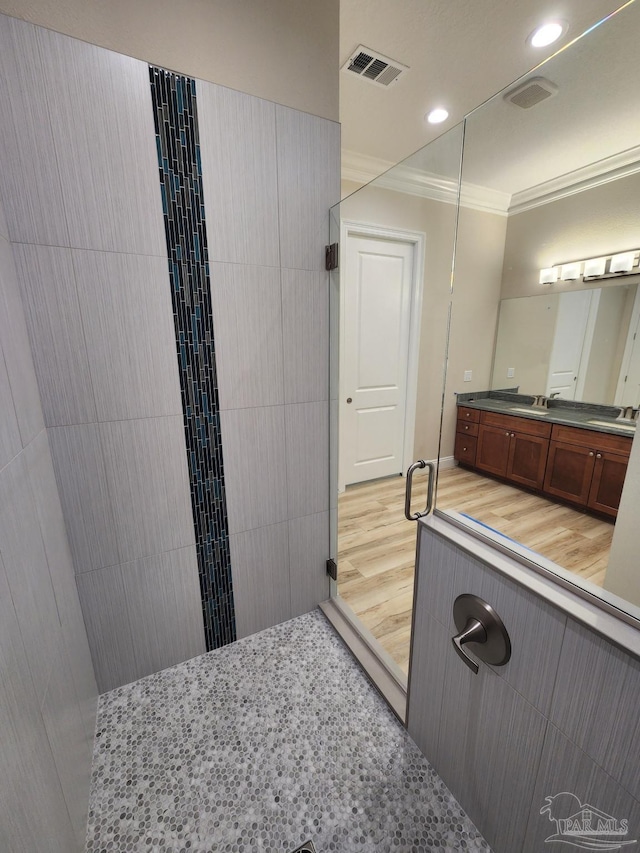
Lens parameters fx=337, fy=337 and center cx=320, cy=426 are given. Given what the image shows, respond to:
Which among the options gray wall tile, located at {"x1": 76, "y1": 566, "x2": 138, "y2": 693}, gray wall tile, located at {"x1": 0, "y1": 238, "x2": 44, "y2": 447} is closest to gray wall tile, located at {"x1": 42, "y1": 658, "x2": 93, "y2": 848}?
gray wall tile, located at {"x1": 76, "y1": 566, "x2": 138, "y2": 693}

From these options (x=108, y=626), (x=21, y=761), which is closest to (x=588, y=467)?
(x=21, y=761)

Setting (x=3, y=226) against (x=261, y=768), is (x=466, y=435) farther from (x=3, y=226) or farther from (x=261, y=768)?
(x=3, y=226)

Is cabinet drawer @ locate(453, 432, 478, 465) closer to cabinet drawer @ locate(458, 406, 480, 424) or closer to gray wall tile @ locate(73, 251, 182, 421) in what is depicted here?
cabinet drawer @ locate(458, 406, 480, 424)

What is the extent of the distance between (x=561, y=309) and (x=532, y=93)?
1225 mm

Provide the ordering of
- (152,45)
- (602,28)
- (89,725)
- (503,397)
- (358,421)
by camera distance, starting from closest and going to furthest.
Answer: (602,28)
(152,45)
(89,725)
(503,397)
(358,421)

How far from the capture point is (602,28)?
2.68 feet

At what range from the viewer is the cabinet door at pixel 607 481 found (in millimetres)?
1352

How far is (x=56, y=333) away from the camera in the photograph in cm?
112

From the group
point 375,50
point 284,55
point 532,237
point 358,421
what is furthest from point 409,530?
point 375,50

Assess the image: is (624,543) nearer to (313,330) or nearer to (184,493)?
(313,330)

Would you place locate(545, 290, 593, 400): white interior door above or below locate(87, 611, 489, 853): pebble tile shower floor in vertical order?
above

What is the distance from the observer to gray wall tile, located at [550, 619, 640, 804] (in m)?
0.65

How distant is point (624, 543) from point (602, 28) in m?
1.58

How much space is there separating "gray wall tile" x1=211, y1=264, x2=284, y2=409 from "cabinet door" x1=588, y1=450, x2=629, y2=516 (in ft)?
4.75
